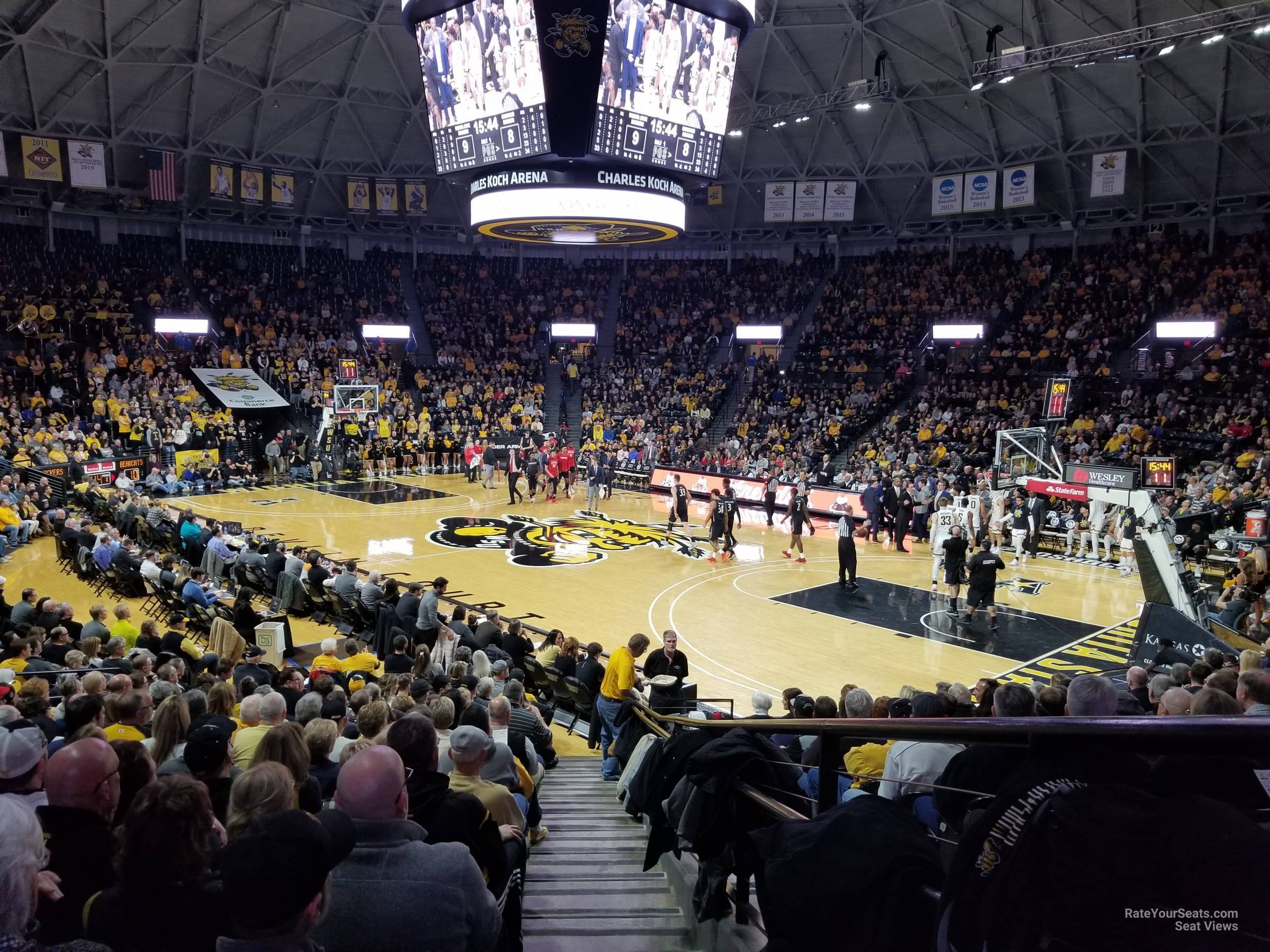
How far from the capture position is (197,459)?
29891 mm

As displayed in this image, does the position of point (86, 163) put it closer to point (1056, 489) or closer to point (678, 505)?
point (678, 505)

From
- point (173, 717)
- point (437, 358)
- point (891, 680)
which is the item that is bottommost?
point (891, 680)

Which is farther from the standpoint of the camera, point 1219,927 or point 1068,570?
point 1068,570

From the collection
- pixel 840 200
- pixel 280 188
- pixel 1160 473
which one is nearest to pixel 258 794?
pixel 1160 473

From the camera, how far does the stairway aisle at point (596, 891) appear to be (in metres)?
4.28

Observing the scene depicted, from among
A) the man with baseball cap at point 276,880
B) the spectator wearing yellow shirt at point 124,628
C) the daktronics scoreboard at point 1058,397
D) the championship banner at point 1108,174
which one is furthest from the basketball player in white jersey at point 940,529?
the championship banner at point 1108,174

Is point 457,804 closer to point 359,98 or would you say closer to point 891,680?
point 891,680

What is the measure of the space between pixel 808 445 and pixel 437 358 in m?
18.3

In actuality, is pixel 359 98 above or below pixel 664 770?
above

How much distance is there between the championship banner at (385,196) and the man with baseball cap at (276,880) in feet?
129

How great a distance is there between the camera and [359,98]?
34156 mm

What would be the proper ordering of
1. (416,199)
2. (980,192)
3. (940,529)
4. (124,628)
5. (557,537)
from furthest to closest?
(416,199)
(980,192)
(557,537)
(940,529)
(124,628)

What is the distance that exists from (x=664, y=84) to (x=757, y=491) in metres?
12.7

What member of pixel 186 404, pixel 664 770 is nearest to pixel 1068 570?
pixel 664 770
